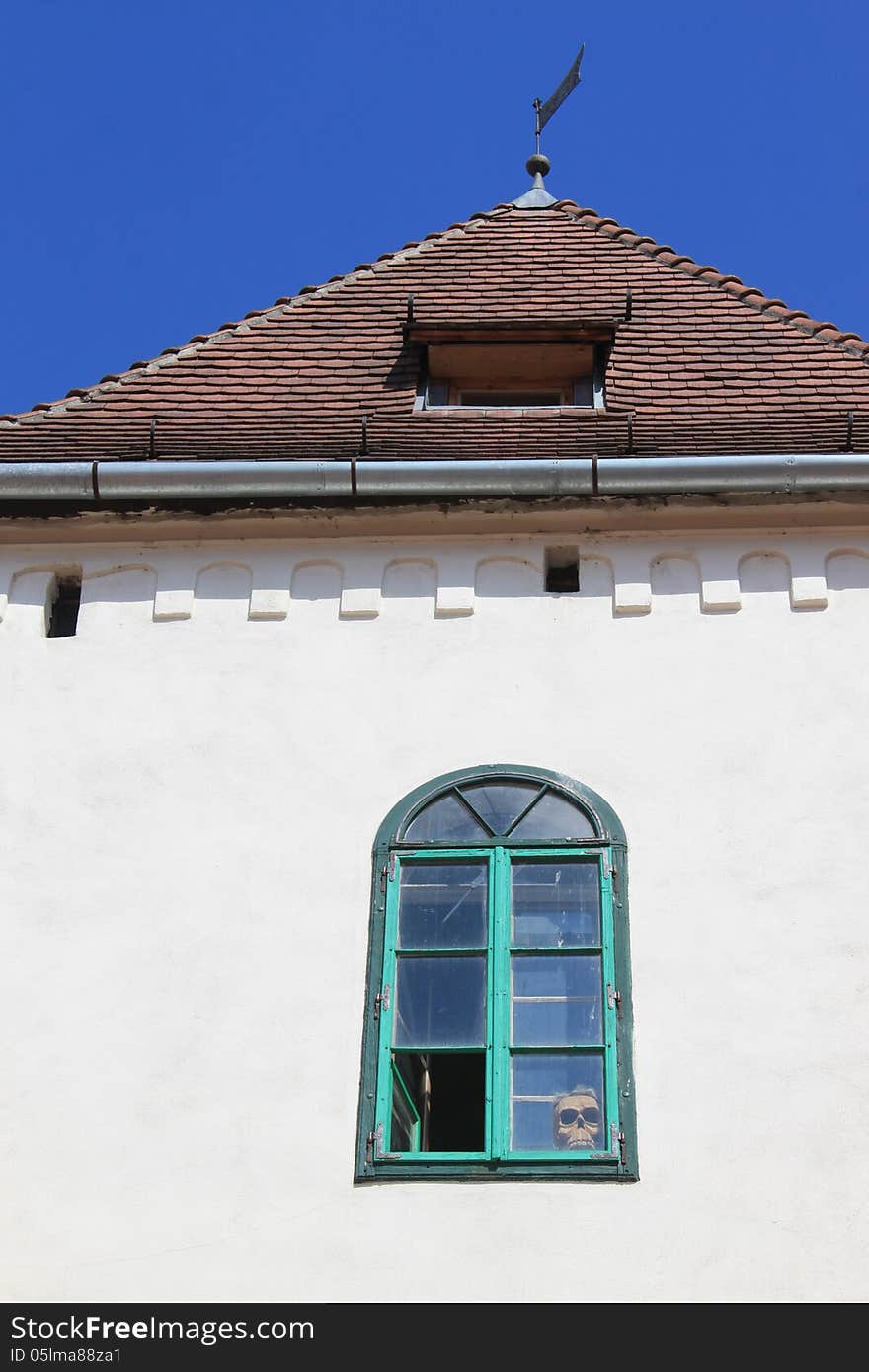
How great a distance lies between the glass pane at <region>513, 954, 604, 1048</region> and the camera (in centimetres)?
862

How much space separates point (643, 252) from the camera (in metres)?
12.7

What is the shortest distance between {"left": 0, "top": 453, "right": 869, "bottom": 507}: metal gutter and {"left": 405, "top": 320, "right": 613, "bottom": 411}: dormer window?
4.90 ft

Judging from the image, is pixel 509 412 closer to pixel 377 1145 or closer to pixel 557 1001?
pixel 557 1001

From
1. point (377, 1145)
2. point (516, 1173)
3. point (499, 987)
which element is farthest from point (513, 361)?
point (516, 1173)

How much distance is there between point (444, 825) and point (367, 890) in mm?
423

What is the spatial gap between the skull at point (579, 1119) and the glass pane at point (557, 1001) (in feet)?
0.70

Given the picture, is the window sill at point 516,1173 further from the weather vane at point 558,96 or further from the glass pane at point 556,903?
the weather vane at point 558,96

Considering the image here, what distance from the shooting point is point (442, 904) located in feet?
29.6

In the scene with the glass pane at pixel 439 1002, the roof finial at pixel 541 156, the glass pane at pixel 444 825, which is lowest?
the glass pane at pixel 439 1002

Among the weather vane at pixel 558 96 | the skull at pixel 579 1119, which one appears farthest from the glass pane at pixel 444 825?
the weather vane at pixel 558 96

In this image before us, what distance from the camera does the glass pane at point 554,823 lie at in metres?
9.15
